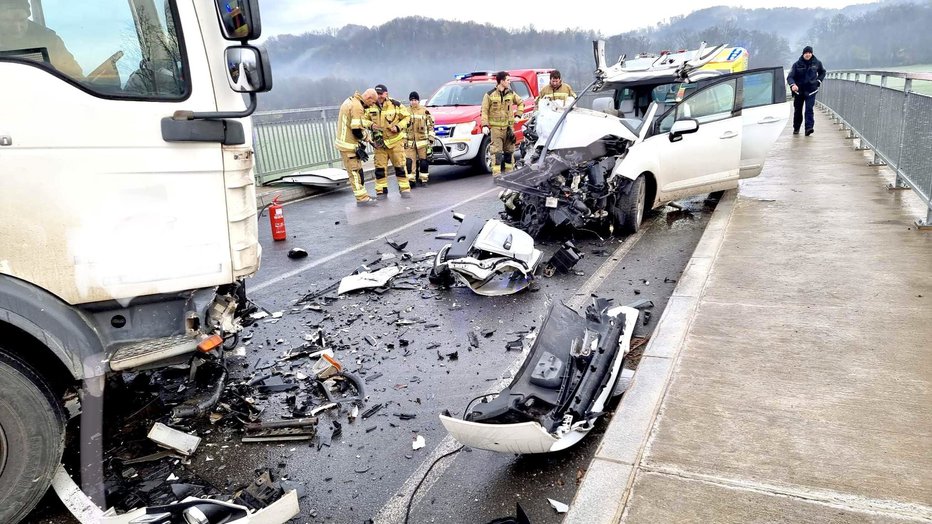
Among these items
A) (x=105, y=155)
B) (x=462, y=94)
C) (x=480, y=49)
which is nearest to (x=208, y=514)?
(x=105, y=155)

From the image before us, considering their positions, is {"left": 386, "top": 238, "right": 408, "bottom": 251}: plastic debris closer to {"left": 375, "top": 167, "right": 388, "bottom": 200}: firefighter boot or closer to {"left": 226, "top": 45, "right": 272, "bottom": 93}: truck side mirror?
{"left": 375, "top": 167, "right": 388, "bottom": 200}: firefighter boot

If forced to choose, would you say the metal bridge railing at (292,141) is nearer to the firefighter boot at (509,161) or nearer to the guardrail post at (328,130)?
the guardrail post at (328,130)

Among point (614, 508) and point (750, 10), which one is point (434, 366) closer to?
point (614, 508)

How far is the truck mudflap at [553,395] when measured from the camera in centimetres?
284

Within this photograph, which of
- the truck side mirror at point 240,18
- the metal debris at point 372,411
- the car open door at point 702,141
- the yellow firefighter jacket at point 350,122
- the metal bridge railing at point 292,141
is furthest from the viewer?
the metal bridge railing at point 292,141

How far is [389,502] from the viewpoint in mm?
2893

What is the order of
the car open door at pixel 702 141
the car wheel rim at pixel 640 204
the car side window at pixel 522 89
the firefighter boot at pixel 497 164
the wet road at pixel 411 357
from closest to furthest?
the wet road at pixel 411 357 < the car wheel rim at pixel 640 204 < the car open door at pixel 702 141 < the firefighter boot at pixel 497 164 < the car side window at pixel 522 89

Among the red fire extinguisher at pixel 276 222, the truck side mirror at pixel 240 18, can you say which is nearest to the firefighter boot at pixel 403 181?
the red fire extinguisher at pixel 276 222

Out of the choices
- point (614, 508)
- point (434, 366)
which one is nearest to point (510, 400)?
point (614, 508)

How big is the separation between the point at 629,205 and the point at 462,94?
7930 millimetres

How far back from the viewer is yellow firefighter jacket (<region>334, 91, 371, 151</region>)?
11.0 m

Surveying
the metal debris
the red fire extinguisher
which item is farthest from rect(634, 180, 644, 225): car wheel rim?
the metal debris

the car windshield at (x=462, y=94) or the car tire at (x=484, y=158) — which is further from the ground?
the car windshield at (x=462, y=94)

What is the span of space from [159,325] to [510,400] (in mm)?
1822
